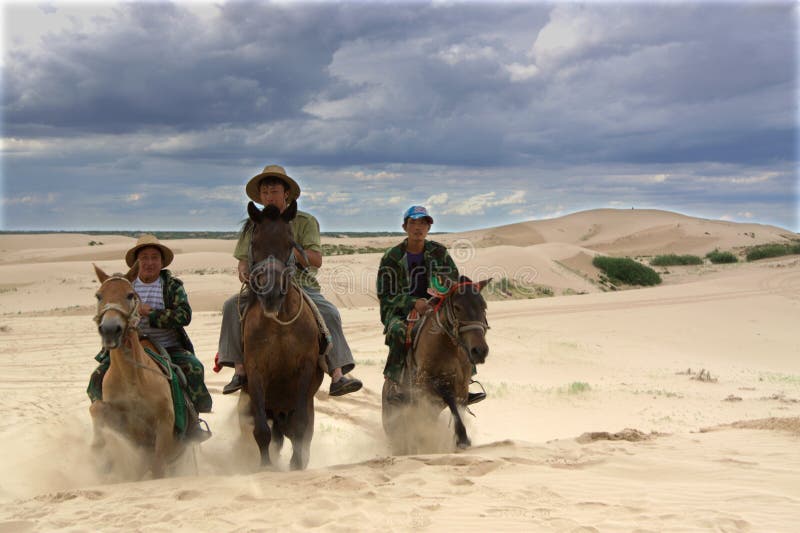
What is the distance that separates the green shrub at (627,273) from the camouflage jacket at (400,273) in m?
31.0

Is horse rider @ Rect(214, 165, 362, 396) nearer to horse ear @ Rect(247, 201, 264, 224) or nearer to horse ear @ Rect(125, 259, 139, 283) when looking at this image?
horse ear @ Rect(247, 201, 264, 224)

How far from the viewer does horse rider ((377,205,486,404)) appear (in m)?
7.80

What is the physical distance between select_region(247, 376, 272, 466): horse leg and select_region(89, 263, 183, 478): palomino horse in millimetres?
791

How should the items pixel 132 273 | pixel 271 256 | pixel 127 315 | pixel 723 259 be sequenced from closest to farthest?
pixel 127 315
pixel 271 256
pixel 132 273
pixel 723 259

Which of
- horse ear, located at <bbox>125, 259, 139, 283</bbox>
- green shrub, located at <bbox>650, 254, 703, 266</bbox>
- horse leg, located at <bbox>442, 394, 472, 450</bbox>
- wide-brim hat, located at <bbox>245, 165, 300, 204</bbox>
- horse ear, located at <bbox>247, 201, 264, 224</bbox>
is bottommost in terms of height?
horse leg, located at <bbox>442, 394, 472, 450</bbox>

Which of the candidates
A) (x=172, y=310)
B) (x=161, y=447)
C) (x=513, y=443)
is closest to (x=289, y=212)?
(x=172, y=310)

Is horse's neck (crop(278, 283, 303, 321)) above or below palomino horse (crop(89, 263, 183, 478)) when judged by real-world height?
above

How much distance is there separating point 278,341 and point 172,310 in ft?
4.25

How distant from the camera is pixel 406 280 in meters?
8.04

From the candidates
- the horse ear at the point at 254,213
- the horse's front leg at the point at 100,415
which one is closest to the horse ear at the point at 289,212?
the horse ear at the point at 254,213

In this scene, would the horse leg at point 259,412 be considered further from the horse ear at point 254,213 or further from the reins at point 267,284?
the horse ear at point 254,213

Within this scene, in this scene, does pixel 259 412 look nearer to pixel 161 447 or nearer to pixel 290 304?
pixel 161 447

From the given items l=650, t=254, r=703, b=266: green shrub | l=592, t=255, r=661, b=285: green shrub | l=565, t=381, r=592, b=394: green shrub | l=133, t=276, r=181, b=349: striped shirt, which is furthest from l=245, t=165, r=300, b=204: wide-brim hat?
l=650, t=254, r=703, b=266: green shrub

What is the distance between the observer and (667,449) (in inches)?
271
